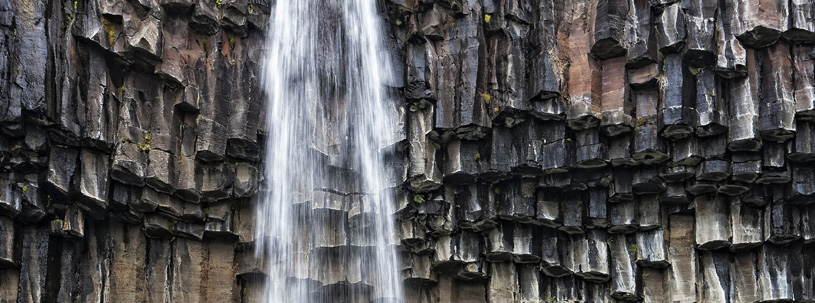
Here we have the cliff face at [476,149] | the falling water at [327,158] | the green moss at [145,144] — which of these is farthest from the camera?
the falling water at [327,158]

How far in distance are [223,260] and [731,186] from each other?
31.8 ft

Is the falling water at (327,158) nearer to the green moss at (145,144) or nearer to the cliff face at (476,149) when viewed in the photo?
the cliff face at (476,149)

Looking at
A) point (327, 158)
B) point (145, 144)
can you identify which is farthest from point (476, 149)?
point (145, 144)

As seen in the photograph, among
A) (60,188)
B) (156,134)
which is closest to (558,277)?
(156,134)

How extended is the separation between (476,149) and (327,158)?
2.97 m

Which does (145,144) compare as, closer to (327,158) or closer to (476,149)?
(327,158)

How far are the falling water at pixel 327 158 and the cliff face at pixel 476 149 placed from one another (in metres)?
0.33

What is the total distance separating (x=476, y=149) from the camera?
57.3 ft

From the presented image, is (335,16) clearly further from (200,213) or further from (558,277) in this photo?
(558,277)

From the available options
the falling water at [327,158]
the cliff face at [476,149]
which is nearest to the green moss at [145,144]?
the cliff face at [476,149]

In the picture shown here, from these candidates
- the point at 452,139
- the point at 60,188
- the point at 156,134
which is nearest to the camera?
the point at 60,188

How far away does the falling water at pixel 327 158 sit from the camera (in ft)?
56.6

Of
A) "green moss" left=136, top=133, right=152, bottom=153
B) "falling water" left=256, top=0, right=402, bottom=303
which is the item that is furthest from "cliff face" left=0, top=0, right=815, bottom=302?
"falling water" left=256, top=0, right=402, bottom=303

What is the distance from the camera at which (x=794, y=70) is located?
15727mm
